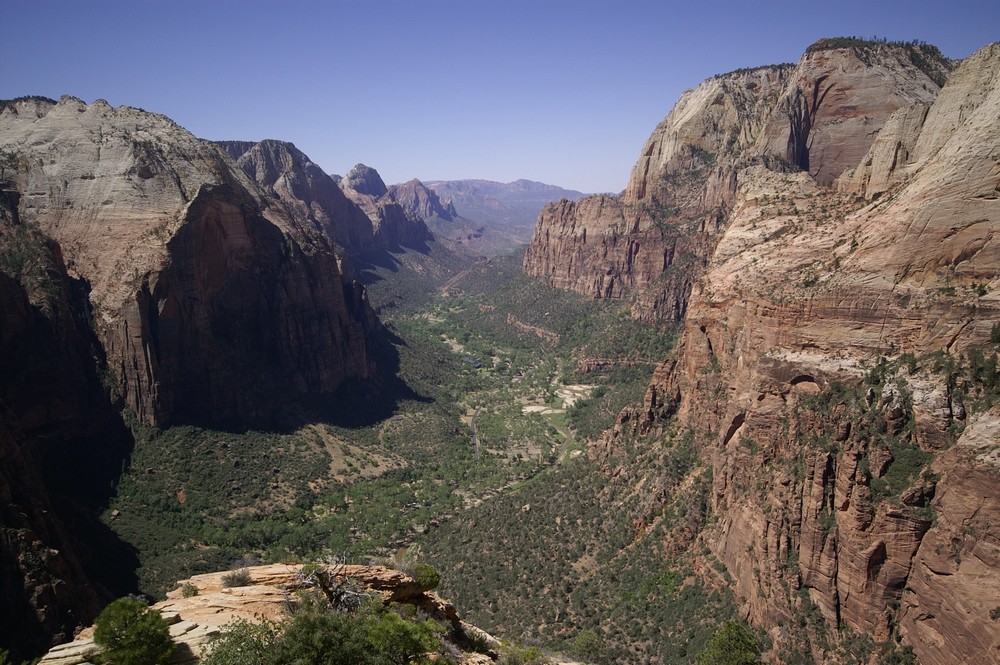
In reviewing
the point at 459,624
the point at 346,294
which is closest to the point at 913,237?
the point at 459,624

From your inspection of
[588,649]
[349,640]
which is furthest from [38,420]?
[588,649]

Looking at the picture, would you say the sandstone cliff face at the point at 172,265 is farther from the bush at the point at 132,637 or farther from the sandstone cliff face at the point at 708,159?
the sandstone cliff face at the point at 708,159

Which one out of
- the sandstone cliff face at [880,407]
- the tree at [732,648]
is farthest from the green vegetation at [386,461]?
the sandstone cliff face at [880,407]

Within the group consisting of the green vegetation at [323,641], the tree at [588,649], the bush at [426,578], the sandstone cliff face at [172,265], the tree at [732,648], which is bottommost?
the tree at [588,649]

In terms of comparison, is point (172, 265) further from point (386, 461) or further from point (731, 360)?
point (731, 360)

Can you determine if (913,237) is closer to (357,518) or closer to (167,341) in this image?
(357,518)

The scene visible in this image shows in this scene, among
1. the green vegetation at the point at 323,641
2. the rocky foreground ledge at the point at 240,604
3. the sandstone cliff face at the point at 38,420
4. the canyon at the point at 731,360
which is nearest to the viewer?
the green vegetation at the point at 323,641

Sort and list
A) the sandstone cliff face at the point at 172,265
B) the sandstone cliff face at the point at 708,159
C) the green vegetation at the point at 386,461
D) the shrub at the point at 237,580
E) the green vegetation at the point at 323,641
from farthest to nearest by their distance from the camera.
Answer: the sandstone cliff face at the point at 708,159
the sandstone cliff face at the point at 172,265
the green vegetation at the point at 386,461
the shrub at the point at 237,580
the green vegetation at the point at 323,641
